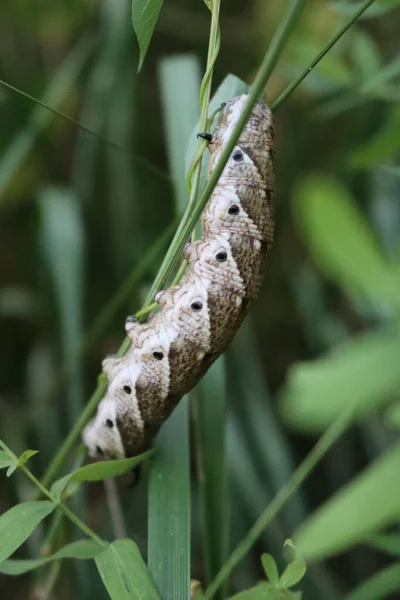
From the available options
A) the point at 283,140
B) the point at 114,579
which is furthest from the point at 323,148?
the point at 114,579

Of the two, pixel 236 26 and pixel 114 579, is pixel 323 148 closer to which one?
pixel 236 26

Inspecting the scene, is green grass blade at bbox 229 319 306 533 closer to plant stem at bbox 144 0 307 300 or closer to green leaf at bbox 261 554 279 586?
green leaf at bbox 261 554 279 586

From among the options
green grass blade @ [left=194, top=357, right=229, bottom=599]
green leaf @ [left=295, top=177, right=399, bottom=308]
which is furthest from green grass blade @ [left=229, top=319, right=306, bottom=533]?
green leaf @ [left=295, top=177, right=399, bottom=308]

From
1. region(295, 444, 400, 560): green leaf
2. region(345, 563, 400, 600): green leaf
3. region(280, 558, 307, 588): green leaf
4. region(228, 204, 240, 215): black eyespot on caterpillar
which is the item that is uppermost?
region(228, 204, 240, 215): black eyespot on caterpillar

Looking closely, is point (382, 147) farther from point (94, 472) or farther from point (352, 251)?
point (94, 472)

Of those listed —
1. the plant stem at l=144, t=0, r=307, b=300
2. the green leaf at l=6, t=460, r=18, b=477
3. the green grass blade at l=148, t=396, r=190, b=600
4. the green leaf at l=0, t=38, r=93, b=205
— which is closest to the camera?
the plant stem at l=144, t=0, r=307, b=300

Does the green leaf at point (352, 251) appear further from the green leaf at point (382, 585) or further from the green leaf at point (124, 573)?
the green leaf at point (382, 585)

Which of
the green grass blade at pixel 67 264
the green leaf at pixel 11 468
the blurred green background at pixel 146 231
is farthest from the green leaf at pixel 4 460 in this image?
the green grass blade at pixel 67 264
